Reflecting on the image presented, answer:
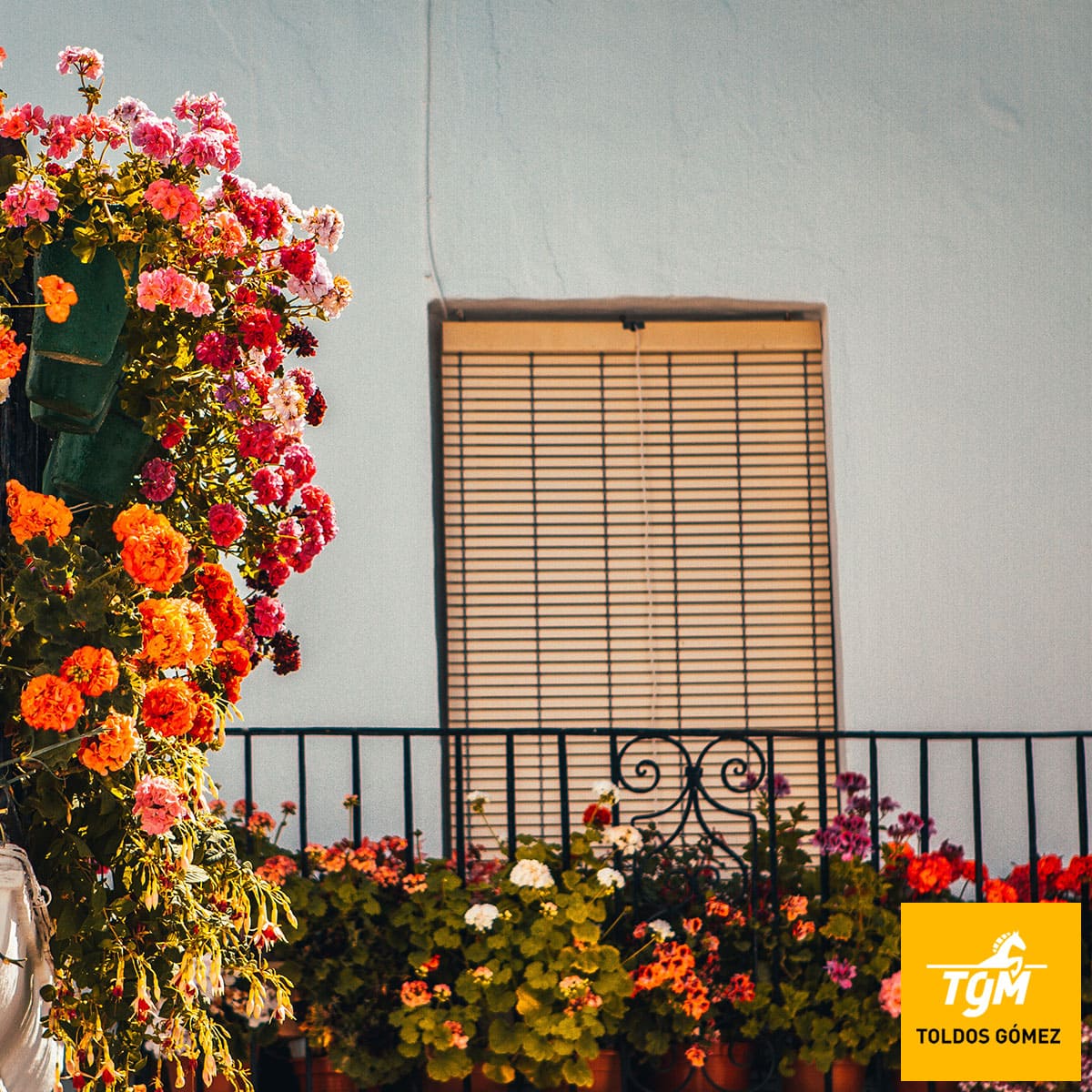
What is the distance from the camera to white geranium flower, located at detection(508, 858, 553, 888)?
4301 millimetres

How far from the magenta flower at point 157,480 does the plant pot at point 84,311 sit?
0.27 metres

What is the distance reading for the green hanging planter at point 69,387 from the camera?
2408 mm

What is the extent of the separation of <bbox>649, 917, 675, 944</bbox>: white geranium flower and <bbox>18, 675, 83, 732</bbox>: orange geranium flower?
98.3 inches

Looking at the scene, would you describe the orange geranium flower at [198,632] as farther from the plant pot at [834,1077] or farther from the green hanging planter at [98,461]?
the plant pot at [834,1077]

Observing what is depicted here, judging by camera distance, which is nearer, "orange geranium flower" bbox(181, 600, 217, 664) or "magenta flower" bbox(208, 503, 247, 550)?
"orange geranium flower" bbox(181, 600, 217, 664)

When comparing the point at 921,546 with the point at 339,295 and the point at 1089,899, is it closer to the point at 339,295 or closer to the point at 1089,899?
the point at 1089,899

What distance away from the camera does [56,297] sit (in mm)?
2342

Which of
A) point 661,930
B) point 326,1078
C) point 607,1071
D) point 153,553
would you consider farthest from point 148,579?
point 607,1071

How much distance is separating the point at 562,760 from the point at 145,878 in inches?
84.2

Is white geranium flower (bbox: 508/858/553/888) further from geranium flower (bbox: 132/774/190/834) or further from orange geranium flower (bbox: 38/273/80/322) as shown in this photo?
orange geranium flower (bbox: 38/273/80/322)

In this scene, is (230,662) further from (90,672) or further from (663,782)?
(663,782)

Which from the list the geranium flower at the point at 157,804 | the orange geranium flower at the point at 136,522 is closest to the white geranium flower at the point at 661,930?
the geranium flower at the point at 157,804

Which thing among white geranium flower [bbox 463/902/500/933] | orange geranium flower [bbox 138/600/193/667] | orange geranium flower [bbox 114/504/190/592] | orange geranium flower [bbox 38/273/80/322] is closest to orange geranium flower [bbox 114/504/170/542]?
orange geranium flower [bbox 114/504/190/592]

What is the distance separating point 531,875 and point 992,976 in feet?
5.15
